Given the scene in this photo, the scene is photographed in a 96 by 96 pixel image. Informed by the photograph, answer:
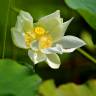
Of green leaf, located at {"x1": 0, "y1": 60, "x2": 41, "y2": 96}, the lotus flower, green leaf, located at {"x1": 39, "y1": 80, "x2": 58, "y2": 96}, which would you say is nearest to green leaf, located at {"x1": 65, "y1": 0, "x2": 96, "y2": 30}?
the lotus flower

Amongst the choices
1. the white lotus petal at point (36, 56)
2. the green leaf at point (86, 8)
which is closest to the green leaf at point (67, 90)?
the green leaf at point (86, 8)

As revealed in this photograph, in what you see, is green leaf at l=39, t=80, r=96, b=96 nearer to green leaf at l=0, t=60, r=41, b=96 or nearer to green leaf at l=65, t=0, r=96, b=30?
green leaf at l=65, t=0, r=96, b=30

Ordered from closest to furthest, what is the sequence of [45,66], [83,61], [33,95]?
1. [33,95]
2. [45,66]
3. [83,61]

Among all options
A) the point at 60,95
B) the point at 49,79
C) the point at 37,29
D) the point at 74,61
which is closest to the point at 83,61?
the point at 74,61

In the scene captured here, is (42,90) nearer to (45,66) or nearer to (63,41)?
(45,66)

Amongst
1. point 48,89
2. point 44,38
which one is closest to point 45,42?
point 44,38

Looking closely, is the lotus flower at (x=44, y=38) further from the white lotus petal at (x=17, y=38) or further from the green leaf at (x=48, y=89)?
the green leaf at (x=48, y=89)

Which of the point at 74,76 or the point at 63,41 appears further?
the point at 74,76
